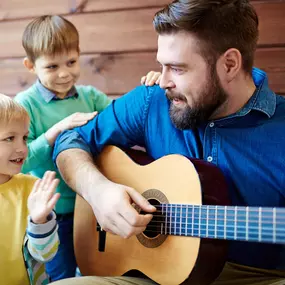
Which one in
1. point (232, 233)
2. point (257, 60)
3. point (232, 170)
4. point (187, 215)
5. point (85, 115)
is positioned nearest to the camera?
point (232, 233)

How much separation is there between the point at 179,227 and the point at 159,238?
0.29 feet

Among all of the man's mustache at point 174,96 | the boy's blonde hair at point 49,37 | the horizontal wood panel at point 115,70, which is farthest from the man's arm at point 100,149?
the horizontal wood panel at point 115,70

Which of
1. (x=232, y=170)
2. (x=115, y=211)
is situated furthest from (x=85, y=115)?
(x=232, y=170)

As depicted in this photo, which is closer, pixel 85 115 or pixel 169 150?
pixel 169 150

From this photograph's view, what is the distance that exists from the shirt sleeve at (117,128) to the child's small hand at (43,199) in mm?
242

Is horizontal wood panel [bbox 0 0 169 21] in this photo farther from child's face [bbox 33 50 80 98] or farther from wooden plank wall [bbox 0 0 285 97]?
child's face [bbox 33 50 80 98]

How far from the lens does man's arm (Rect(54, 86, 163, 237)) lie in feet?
3.96

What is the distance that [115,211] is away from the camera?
3.93 feet

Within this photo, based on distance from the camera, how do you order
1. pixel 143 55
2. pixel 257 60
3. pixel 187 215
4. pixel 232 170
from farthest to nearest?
pixel 143 55
pixel 257 60
pixel 232 170
pixel 187 215

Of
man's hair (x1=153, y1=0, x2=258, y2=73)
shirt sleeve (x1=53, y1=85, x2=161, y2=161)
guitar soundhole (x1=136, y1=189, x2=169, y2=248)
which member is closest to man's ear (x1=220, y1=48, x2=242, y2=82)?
man's hair (x1=153, y1=0, x2=258, y2=73)

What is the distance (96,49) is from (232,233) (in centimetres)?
121

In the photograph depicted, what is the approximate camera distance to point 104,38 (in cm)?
193

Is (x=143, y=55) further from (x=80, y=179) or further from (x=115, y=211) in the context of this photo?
(x=115, y=211)

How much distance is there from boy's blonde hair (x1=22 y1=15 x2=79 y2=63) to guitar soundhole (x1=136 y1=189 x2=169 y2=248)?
68cm
